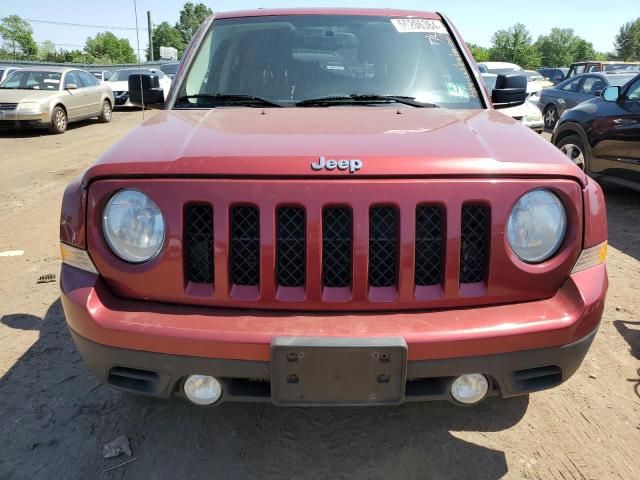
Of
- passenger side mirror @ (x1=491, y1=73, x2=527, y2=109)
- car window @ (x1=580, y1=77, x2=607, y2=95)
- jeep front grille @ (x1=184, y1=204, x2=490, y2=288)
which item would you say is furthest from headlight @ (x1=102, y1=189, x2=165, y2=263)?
car window @ (x1=580, y1=77, x2=607, y2=95)

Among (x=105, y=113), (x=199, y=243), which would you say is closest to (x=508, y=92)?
(x=199, y=243)

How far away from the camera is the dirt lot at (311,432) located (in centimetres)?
224

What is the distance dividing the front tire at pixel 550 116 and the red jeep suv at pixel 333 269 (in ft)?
41.4

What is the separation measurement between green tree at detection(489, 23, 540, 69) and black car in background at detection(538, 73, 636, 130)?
2053 inches

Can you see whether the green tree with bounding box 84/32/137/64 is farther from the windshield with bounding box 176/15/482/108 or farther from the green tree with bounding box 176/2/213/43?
the windshield with bounding box 176/15/482/108

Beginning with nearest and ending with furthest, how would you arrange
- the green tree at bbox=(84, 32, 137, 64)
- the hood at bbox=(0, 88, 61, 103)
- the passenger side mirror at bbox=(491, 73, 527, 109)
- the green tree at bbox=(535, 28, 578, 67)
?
the passenger side mirror at bbox=(491, 73, 527, 109), the hood at bbox=(0, 88, 61, 103), the green tree at bbox=(84, 32, 137, 64), the green tree at bbox=(535, 28, 578, 67)

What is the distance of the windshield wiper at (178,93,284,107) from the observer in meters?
2.90

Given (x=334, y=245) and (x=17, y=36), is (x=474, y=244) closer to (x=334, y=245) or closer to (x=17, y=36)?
(x=334, y=245)

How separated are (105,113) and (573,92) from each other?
1238cm

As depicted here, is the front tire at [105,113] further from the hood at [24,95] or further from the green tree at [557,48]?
the green tree at [557,48]

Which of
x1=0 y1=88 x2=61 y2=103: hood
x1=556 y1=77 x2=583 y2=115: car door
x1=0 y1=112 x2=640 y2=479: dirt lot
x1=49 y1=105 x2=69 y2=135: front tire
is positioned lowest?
x1=0 y1=112 x2=640 y2=479: dirt lot

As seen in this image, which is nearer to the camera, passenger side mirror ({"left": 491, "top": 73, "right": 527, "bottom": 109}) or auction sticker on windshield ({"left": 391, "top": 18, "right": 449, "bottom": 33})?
auction sticker on windshield ({"left": 391, "top": 18, "right": 449, "bottom": 33})

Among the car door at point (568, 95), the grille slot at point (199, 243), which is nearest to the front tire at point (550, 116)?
the car door at point (568, 95)

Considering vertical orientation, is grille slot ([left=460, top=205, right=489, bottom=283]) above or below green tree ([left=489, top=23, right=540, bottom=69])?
below
